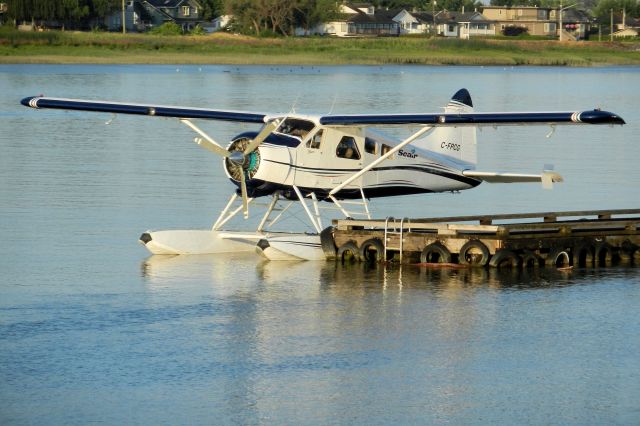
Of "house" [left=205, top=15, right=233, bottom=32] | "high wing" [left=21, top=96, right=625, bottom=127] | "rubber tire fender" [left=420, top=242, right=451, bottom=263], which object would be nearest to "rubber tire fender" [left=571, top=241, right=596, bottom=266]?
"rubber tire fender" [left=420, top=242, right=451, bottom=263]

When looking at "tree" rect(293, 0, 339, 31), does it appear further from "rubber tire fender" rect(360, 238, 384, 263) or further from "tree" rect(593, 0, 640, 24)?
"rubber tire fender" rect(360, 238, 384, 263)

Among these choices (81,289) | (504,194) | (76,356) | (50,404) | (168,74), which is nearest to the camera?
(50,404)

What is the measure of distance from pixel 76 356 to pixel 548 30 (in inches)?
5668

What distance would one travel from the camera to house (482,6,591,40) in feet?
488

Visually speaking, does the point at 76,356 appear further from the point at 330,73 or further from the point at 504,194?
the point at 330,73

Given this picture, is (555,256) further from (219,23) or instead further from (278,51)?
(219,23)

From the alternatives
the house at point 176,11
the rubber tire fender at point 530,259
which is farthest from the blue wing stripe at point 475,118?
the house at point 176,11

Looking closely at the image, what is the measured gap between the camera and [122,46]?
89.6 meters

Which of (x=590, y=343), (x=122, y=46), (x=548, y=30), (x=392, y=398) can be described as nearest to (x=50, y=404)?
(x=392, y=398)

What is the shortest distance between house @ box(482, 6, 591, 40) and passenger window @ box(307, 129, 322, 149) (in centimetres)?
13102

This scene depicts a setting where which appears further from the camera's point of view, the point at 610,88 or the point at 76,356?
the point at 610,88

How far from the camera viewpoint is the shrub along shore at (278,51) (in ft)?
284

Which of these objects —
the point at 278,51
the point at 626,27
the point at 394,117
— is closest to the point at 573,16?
the point at 626,27

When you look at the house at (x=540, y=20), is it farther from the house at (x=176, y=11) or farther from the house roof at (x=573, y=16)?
the house at (x=176, y=11)
